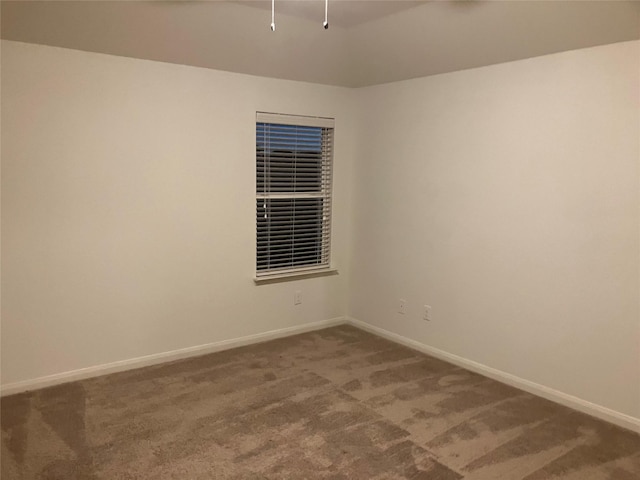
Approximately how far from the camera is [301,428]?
2920 mm

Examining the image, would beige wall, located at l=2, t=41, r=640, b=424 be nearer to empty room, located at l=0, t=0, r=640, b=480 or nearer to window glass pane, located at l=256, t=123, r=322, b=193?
empty room, located at l=0, t=0, r=640, b=480

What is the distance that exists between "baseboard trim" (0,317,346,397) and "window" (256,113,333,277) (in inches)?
21.1

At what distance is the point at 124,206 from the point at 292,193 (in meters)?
Answer: 1.46

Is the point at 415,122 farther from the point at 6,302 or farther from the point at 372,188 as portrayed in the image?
the point at 6,302

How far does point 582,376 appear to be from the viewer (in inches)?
125

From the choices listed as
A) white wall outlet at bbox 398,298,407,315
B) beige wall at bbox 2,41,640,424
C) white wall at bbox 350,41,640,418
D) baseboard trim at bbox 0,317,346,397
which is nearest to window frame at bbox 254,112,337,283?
beige wall at bbox 2,41,640,424

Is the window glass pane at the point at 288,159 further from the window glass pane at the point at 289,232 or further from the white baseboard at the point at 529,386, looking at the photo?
the white baseboard at the point at 529,386

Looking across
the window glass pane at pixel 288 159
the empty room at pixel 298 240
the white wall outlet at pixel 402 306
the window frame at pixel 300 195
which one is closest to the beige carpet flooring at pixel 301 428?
the empty room at pixel 298 240

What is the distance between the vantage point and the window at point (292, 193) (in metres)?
4.27

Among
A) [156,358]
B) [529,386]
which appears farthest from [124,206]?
[529,386]

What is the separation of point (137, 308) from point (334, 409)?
5.36ft

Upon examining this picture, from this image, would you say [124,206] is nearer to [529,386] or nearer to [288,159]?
[288,159]

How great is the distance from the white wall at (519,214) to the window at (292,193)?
1.33ft

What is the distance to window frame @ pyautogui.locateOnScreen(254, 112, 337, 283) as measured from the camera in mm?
4246
